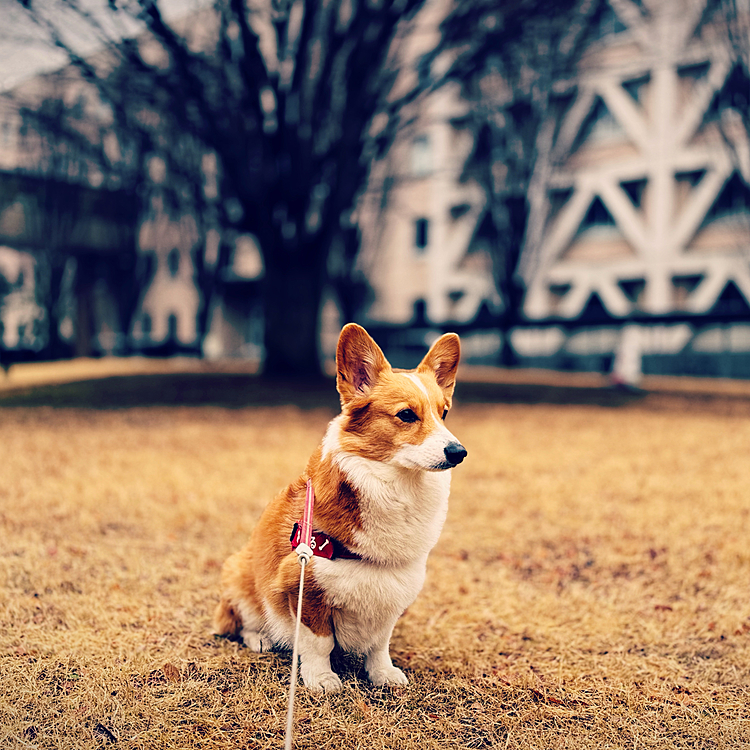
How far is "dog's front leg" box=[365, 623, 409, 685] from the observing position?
2393 millimetres

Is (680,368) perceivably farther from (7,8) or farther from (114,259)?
(114,259)

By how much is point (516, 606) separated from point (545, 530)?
137 cm

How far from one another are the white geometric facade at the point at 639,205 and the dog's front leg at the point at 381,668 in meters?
18.6

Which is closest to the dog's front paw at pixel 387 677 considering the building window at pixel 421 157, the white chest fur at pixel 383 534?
the white chest fur at pixel 383 534

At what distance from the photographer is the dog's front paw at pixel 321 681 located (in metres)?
2.23

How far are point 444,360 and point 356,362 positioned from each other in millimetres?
331

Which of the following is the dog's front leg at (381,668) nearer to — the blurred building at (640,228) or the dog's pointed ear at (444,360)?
the dog's pointed ear at (444,360)

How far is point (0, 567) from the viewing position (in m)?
3.37

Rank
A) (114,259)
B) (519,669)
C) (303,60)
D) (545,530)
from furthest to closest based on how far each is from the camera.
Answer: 1. (114,259)
2. (303,60)
3. (545,530)
4. (519,669)

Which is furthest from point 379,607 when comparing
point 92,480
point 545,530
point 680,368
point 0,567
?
point 680,368

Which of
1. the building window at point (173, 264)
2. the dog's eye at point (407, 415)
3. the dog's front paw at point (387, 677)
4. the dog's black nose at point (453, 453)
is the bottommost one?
the dog's front paw at point (387, 677)

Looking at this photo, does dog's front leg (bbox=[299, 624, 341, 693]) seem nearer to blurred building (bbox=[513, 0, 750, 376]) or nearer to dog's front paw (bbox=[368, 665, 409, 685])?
dog's front paw (bbox=[368, 665, 409, 685])

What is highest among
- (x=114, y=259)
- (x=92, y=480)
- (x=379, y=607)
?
(x=114, y=259)

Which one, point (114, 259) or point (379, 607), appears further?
point (114, 259)
